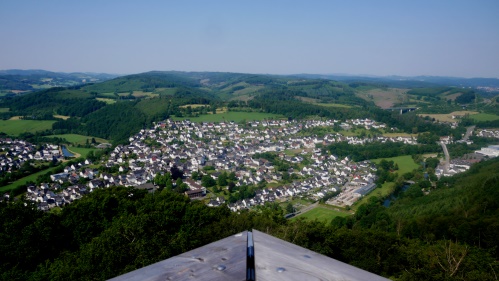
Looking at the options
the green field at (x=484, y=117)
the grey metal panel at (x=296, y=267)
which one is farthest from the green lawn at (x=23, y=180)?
the green field at (x=484, y=117)

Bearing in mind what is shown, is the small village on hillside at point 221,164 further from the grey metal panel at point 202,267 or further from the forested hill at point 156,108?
the grey metal panel at point 202,267

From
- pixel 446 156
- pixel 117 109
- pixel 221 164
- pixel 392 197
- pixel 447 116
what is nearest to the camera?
pixel 392 197

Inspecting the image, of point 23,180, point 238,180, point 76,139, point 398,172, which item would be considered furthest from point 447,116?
point 23,180

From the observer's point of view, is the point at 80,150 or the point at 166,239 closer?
the point at 166,239

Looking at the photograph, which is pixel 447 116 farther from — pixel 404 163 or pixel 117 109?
pixel 117 109

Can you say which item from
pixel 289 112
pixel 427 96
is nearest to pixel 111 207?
pixel 289 112

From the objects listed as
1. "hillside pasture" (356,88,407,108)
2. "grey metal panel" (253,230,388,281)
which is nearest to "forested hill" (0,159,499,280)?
"grey metal panel" (253,230,388,281)

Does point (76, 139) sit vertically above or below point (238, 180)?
above
